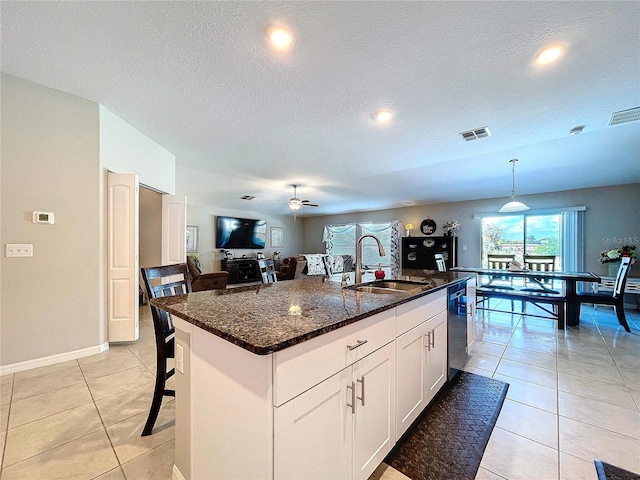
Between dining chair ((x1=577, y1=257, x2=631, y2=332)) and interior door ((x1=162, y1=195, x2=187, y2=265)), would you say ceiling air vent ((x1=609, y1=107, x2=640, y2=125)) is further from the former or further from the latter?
interior door ((x1=162, y1=195, x2=187, y2=265))

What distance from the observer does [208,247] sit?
7660 mm

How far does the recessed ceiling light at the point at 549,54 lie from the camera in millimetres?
1763

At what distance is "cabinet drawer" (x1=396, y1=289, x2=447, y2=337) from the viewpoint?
59.8 inches

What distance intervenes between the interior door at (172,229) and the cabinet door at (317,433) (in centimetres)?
368

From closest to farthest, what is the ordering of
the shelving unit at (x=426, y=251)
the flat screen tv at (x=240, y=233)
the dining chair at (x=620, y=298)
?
1. the dining chair at (x=620, y=298)
2. the shelving unit at (x=426, y=251)
3. the flat screen tv at (x=240, y=233)

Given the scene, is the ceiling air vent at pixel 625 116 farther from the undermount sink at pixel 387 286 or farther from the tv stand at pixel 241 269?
the tv stand at pixel 241 269

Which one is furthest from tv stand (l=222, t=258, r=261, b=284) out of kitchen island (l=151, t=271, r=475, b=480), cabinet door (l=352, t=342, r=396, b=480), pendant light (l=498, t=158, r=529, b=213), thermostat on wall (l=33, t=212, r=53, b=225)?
cabinet door (l=352, t=342, r=396, b=480)

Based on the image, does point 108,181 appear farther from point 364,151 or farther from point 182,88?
point 364,151

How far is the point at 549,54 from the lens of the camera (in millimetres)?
1817

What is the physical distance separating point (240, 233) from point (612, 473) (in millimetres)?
8115

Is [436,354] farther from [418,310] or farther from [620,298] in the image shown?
[620,298]

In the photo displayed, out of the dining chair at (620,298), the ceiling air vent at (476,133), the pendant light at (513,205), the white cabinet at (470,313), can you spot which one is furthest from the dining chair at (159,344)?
the dining chair at (620,298)

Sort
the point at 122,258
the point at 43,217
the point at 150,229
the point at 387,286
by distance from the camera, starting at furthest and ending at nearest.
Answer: the point at 150,229, the point at 122,258, the point at 43,217, the point at 387,286

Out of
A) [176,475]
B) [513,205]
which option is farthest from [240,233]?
[176,475]
